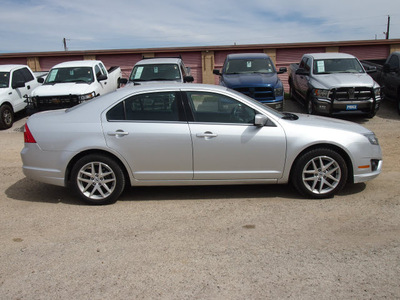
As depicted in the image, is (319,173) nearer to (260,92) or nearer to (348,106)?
(260,92)

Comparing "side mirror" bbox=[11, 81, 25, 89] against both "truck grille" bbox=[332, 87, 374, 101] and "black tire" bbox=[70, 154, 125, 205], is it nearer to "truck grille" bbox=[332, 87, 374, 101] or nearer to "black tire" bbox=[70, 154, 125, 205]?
"black tire" bbox=[70, 154, 125, 205]

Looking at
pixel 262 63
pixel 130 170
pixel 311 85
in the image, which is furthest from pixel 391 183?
pixel 262 63

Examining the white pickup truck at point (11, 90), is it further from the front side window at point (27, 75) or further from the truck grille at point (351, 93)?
the truck grille at point (351, 93)

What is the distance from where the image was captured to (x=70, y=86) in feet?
37.6

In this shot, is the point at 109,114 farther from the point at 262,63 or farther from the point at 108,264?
the point at 262,63

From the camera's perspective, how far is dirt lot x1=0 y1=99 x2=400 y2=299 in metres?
3.43

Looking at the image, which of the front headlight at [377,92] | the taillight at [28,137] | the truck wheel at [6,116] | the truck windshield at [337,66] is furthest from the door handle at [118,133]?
the truck windshield at [337,66]

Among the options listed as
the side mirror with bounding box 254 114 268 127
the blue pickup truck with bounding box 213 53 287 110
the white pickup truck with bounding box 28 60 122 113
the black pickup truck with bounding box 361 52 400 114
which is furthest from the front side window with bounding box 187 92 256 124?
the black pickup truck with bounding box 361 52 400 114

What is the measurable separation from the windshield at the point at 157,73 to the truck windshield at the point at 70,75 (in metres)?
1.36

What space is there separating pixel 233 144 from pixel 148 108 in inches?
48.1

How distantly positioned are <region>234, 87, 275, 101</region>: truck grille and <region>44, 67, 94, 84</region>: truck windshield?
4.72 metres

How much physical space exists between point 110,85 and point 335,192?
10040 millimetres

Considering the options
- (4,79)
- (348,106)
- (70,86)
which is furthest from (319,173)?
(4,79)

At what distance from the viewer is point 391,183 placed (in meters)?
6.04
